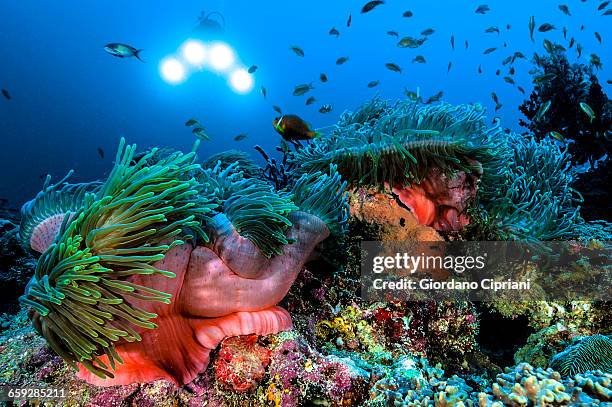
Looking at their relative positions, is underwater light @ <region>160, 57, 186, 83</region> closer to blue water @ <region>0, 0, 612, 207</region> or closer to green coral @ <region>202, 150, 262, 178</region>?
blue water @ <region>0, 0, 612, 207</region>

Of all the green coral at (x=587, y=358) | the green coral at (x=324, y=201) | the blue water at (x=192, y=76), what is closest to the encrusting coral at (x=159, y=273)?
the green coral at (x=324, y=201)

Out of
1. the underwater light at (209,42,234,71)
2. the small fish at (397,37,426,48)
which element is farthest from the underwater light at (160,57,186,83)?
the small fish at (397,37,426,48)

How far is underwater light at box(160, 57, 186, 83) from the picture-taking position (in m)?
66.4

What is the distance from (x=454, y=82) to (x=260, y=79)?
51073mm

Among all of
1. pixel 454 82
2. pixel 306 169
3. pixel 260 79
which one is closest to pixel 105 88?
pixel 260 79

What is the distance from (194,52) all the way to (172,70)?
20.6ft

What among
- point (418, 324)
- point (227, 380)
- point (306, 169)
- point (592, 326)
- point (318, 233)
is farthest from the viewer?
point (306, 169)

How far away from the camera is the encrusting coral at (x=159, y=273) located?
6.04ft

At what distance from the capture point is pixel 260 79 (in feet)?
275

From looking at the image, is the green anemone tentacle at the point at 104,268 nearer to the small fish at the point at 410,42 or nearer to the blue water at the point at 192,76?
the small fish at the point at 410,42

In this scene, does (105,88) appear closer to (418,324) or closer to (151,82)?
(151,82)

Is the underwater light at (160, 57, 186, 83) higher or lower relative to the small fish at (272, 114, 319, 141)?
higher

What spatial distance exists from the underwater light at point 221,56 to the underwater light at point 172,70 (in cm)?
652

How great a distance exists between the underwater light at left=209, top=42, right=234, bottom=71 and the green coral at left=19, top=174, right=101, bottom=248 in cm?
6497
